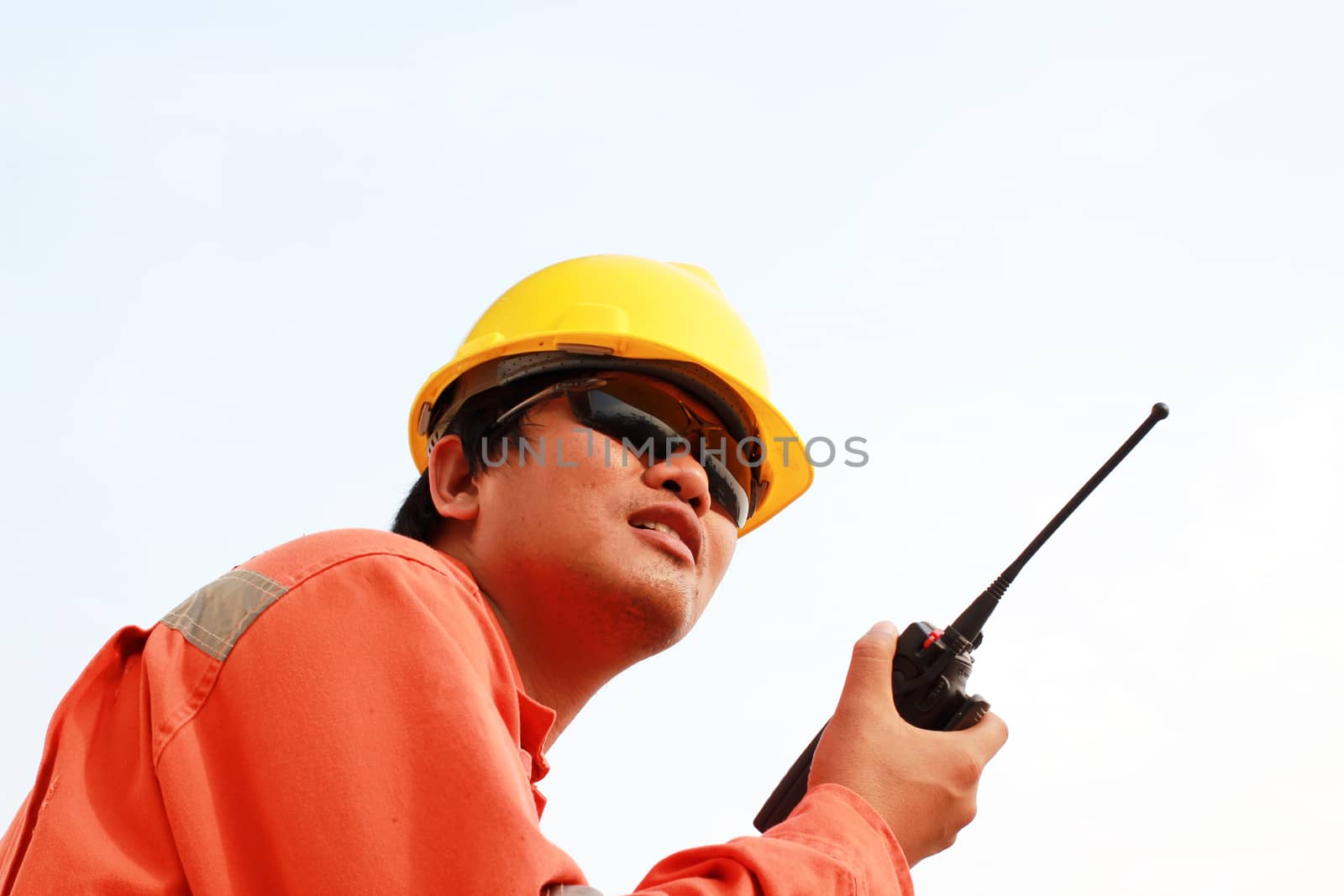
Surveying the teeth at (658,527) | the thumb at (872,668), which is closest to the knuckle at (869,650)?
the thumb at (872,668)

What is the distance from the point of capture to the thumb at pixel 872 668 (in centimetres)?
397

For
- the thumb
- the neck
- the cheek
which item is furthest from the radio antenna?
the neck

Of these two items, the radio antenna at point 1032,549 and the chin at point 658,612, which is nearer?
the chin at point 658,612

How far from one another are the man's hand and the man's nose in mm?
674

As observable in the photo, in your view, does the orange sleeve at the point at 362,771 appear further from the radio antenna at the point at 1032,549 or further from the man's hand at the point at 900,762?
the radio antenna at the point at 1032,549

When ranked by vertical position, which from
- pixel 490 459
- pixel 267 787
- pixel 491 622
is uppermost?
pixel 490 459

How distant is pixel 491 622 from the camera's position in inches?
137

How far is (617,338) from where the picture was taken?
4793 millimetres

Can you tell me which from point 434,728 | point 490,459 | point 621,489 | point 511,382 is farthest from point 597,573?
point 434,728

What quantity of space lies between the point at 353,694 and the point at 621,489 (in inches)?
55.0

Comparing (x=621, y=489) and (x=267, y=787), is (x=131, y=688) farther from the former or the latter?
(x=621, y=489)

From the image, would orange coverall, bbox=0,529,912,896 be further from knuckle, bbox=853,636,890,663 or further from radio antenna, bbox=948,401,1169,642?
radio antenna, bbox=948,401,1169,642

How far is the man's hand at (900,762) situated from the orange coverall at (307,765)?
1.34 ft

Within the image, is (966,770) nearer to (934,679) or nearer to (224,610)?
(934,679)
